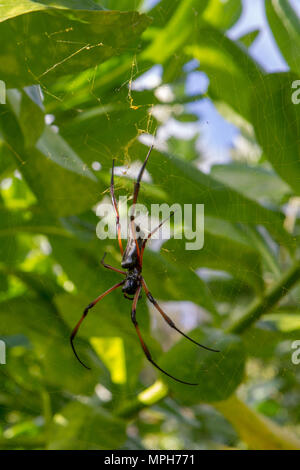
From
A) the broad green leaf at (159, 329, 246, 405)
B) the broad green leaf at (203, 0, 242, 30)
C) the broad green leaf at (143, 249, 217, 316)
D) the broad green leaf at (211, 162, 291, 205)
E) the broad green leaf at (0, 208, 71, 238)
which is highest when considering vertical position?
the broad green leaf at (203, 0, 242, 30)

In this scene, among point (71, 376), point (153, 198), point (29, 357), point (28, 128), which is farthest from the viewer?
point (29, 357)

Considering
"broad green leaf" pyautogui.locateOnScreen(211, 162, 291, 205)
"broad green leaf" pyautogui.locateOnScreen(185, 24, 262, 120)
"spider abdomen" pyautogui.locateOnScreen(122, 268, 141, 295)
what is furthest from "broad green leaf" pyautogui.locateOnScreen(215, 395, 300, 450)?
"broad green leaf" pyautogui.locateOnScreen(185, 24, 262, 120)

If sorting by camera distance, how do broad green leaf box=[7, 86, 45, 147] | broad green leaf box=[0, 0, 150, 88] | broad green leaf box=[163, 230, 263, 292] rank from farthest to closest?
broad green leaf box=[163, 230, 263, 292] < broad green leaf box=[7, 86, 45, 147] < broad green leaf box=[0, 0, 150, 88]

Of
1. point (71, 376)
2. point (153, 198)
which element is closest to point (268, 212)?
point (153, 198)

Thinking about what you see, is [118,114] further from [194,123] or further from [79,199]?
[194,123]

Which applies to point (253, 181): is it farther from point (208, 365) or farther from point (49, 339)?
point (49, 339)

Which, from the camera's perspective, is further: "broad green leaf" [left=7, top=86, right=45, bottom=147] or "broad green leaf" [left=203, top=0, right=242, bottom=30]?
"broad green leaf" [left=203, top=0, right=242, bottom=30]

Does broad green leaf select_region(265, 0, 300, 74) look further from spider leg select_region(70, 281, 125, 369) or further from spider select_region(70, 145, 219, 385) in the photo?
spider leg select_region(70, 281, 125, 369)
